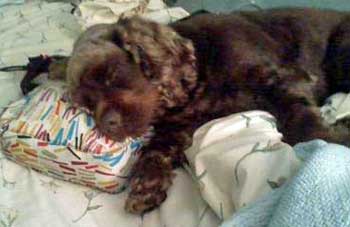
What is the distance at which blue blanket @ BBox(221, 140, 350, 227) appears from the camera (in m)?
0.85

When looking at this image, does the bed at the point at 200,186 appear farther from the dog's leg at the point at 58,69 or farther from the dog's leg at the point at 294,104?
the dog's leg at the point at 58,69

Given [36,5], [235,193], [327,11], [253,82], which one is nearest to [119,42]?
[253,82]

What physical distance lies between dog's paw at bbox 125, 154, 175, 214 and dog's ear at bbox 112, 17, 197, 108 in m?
A: 0.16

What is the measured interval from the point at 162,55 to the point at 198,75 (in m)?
0.14

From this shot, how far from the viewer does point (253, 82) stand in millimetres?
1487

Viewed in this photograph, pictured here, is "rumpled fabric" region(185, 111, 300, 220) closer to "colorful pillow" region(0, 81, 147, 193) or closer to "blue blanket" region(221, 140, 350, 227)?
"blue blanket" region(221, 140, 350, 227)

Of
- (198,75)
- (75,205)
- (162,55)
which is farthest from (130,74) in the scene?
(75,205)

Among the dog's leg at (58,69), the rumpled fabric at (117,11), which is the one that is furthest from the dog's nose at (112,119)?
the rumpled fabric at (117,11)

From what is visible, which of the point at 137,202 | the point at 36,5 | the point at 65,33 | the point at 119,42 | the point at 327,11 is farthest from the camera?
the point at 36,5

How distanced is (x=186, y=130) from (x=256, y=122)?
251mm

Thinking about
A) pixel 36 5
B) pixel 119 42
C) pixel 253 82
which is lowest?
pixel 36 5

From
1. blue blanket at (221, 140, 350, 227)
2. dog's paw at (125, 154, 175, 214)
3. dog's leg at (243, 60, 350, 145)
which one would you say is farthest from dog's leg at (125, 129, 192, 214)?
blue blanket at (221, 140, 350, 227)

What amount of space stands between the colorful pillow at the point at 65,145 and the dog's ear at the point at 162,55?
0.15 m

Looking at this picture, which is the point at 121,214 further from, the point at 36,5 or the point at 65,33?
the point at 36,5
